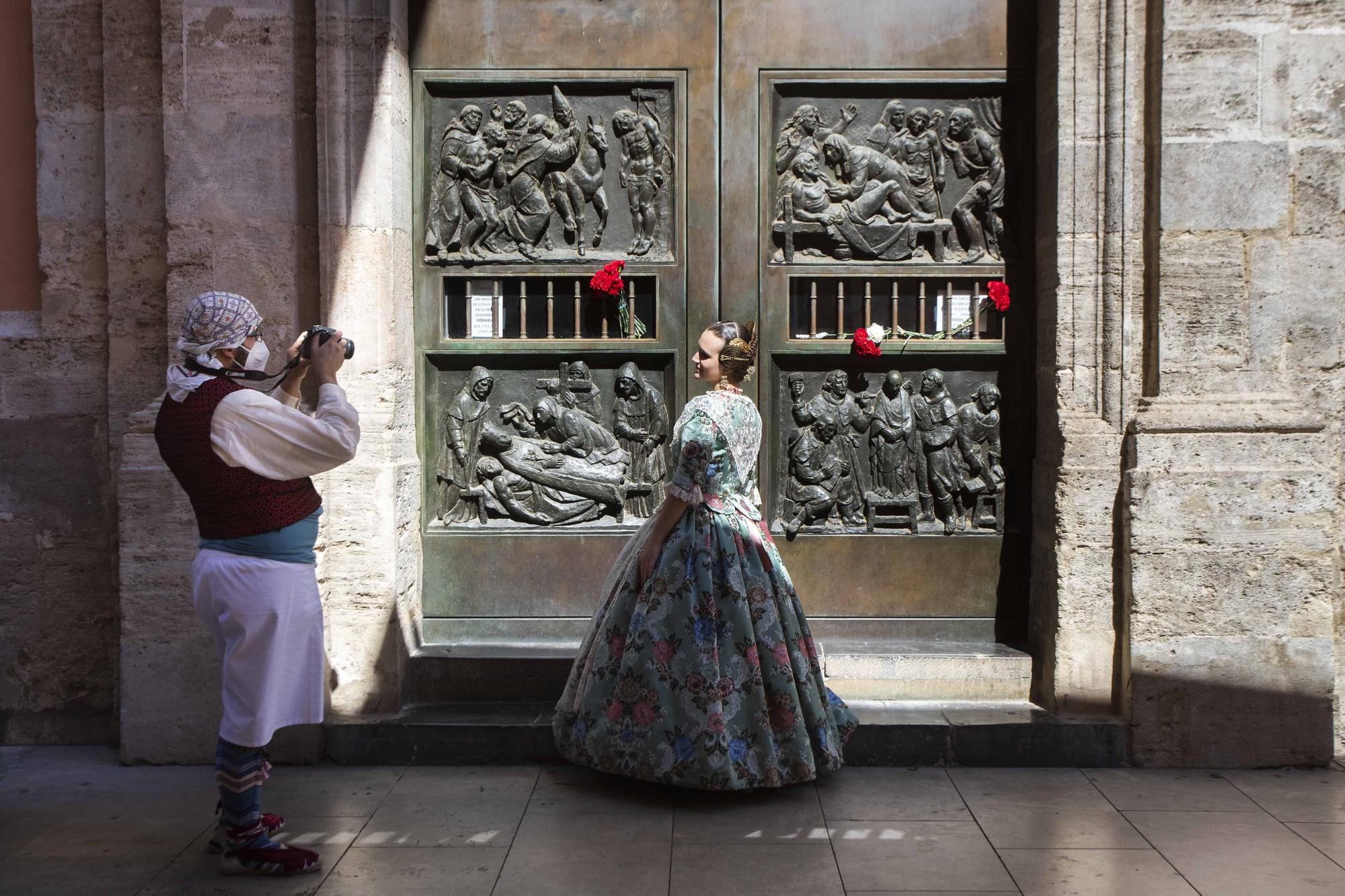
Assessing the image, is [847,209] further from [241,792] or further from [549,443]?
[241,792]

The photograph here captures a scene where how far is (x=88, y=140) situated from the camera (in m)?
4.62

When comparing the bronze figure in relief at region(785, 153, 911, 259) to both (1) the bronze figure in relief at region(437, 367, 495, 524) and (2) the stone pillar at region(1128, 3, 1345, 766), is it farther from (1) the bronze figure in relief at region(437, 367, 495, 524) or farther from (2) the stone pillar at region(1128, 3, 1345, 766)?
(1) the bronze figure in relief at region(437, 367, 495, 524)

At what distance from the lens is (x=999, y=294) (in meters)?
4.86

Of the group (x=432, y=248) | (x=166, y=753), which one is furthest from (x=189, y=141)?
(x=166, y=753)

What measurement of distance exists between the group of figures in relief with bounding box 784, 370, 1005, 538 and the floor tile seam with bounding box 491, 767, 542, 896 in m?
1.51

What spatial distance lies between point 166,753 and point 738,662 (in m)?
2.28

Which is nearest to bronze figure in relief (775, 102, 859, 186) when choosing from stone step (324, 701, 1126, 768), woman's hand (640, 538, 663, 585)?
woman's hand (640, 538, 663, 585)

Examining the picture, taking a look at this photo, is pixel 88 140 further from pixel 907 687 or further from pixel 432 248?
pixel 907 687

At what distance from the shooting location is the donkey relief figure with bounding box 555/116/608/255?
16.1 ft

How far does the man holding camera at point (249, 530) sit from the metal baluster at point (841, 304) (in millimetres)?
2327

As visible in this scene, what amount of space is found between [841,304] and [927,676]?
1.61m

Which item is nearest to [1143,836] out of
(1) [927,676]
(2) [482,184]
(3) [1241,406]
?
(1) [927,676]

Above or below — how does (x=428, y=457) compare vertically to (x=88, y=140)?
below

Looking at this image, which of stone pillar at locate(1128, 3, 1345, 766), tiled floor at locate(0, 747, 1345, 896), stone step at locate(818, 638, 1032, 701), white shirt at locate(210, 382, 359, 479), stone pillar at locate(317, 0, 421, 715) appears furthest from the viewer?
stone step at locate(818, 638, 1032, 701)
